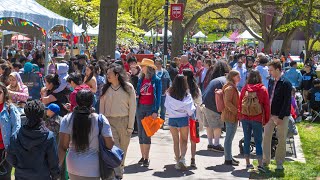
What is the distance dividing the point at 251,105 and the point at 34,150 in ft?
14.5

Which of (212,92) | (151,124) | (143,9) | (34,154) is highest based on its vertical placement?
(143,9)

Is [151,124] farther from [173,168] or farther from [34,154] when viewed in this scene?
[34,154]

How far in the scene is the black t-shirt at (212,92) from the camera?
429 inches

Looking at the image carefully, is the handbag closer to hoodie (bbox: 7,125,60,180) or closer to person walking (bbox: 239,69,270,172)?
hoodie (bbox: 7,125,60,180)

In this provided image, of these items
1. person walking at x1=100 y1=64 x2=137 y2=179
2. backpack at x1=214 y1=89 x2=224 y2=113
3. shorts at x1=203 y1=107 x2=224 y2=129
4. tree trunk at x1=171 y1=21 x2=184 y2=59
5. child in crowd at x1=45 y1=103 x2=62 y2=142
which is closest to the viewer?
child in crowd at x1=45 y1=103 x2=62 y2=142

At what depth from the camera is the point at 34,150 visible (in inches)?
223

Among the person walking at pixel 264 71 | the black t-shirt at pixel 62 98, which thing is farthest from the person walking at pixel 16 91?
the person walking at pixel 264 71

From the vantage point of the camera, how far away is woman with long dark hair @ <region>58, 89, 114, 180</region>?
5.86 metres

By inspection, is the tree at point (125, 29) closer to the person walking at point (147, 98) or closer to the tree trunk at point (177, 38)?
the tree trunk at point (177, 38)

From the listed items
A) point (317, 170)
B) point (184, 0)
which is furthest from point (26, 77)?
point (184, 0)

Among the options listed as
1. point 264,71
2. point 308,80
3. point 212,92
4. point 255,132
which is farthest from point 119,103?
point 308,80

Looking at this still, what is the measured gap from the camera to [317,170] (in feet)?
32.9

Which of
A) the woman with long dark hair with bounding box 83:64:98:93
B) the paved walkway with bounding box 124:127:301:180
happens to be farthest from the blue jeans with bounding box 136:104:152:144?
the woman with long dark hair with bounding box 83:64:98:93

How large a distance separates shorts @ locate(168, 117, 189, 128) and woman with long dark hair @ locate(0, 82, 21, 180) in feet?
10.7
